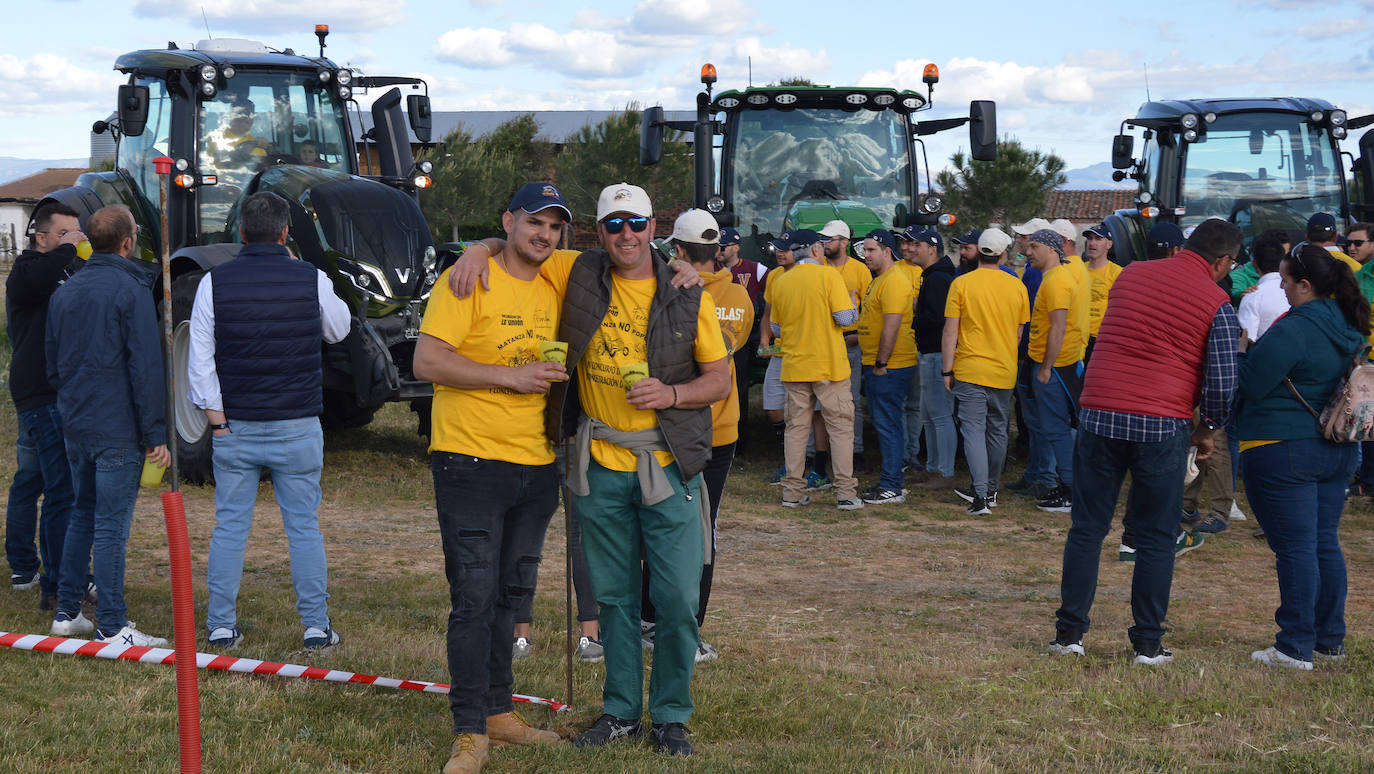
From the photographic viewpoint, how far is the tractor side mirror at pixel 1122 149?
40.0 ft

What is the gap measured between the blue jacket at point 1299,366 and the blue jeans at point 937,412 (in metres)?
4.21

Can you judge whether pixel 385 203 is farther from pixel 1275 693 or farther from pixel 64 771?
pixel 1275 693

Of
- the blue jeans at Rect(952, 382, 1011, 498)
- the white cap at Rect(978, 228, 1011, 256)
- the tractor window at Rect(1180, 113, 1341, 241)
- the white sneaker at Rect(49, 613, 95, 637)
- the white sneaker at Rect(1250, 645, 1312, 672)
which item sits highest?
the tractor window at Rect(1180, 113, 1341, 241)

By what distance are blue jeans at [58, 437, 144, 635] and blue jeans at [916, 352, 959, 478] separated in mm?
5935

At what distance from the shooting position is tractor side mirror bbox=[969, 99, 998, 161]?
37.9 feet

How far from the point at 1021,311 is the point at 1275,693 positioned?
441 cm

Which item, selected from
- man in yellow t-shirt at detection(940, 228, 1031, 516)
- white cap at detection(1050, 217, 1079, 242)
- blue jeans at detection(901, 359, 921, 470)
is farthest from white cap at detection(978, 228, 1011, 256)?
blue jeans at detection(901, 359, 921, 470)

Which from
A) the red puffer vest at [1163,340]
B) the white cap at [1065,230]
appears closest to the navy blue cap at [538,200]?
the red puffer vest at [1163,340]

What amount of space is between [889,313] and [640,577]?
566 cm

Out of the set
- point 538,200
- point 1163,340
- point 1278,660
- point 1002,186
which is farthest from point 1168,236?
point 1002,186

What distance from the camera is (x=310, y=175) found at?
33.9ft

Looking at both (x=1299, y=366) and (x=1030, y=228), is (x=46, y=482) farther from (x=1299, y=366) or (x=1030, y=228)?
(x=1030, y=228)

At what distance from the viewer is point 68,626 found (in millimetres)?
5836

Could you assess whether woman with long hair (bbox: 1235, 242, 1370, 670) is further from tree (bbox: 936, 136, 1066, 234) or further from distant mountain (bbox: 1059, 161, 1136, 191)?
tree (bbox: 936, 136, 1066, 234)
